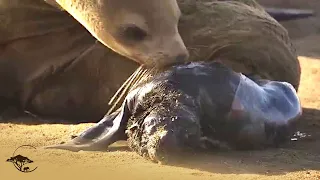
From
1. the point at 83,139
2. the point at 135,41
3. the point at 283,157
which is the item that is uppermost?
the point at 135,41

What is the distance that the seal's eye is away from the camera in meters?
3.50

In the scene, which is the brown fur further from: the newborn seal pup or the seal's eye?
the newborn seal pup

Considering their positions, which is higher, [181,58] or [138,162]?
[181,58]

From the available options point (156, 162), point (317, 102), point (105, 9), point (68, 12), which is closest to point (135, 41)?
point (105, 9)

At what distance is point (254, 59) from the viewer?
3.88m

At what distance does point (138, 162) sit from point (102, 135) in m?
0.42

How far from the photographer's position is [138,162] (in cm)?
282

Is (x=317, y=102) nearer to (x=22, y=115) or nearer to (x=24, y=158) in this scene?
(x=22, y=115)

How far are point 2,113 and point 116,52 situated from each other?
2.44 feet

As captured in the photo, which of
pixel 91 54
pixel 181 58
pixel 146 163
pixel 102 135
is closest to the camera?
pixel 146 163

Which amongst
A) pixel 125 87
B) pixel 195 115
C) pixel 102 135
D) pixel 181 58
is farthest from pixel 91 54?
pixel 195 115

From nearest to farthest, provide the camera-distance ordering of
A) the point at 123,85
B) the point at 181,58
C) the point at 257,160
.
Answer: the point at 257,160
the point at 181,58
the point at 123,85

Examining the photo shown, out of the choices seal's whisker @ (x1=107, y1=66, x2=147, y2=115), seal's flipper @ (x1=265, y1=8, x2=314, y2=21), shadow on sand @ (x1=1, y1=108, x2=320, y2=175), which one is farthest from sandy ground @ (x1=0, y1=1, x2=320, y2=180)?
seal's flipper @ (x1=265, y1=8, x2=314, y2=21)

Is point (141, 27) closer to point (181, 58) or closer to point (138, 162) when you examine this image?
point (181, 58)
